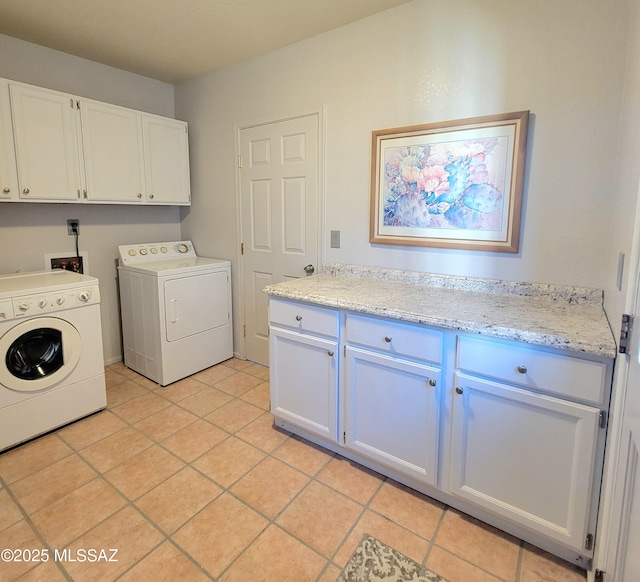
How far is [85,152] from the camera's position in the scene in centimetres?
264

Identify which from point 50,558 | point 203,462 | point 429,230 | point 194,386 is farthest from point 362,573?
point 194,386

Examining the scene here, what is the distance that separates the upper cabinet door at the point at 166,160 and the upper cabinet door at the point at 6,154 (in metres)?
0.88

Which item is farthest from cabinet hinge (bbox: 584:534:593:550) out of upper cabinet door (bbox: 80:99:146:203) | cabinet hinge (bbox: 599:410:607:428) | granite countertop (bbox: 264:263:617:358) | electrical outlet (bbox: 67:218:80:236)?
electrical outlet (bbox: 67:218:80:236)

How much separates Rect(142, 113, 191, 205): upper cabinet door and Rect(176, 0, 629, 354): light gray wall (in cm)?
89

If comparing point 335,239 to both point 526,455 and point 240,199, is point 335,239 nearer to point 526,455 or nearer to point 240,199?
point 240,199

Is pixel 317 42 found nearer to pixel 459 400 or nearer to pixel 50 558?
pixel 459 400

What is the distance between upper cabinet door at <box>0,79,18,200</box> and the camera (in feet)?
7.36

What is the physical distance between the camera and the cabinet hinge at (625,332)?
42.7 inches

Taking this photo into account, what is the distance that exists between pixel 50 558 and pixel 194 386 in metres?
1.48

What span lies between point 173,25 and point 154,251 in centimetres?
170

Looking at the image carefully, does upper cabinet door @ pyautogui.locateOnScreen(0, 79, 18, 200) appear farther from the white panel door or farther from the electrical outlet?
the white panel door

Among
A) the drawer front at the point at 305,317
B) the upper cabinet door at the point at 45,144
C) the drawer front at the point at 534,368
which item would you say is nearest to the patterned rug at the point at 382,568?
the drawer front at the point at 534,368

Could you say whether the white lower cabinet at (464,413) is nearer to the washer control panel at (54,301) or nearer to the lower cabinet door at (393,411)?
the lower cabinet door at (393,411)

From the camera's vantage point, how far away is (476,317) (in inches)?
60.0
